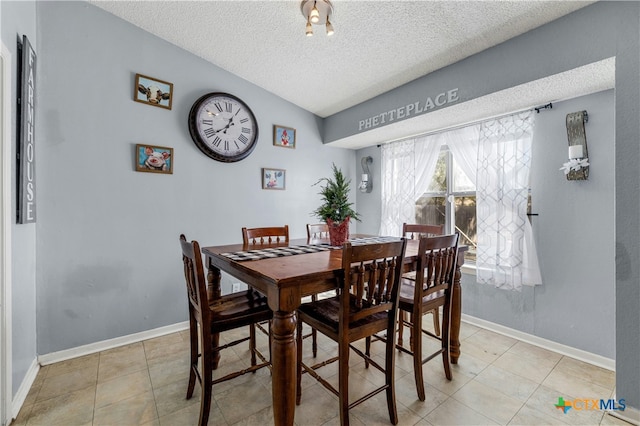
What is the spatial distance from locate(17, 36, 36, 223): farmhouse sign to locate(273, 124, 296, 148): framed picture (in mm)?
2007

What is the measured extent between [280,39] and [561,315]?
10.7 feet

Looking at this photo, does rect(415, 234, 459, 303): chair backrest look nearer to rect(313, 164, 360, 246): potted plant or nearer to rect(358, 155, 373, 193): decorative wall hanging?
rect(313, 164, 360, 246): potted plant

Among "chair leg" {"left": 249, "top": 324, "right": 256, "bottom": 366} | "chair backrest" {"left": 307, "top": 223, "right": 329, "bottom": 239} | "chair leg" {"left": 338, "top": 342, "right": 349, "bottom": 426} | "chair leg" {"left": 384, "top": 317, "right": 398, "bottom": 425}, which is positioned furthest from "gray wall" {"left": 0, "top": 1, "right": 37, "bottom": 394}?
"chair leg" {"left": 384, "top": 317, "right": 398, "bottom": 425}

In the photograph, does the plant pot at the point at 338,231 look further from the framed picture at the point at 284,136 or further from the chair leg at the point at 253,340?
the framed picture at the point at 284,136

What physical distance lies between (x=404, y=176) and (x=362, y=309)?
2.38 metres

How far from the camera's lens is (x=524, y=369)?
2.02m

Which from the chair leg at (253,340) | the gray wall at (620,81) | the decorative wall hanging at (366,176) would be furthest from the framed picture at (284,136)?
the gray wall at (620,81)

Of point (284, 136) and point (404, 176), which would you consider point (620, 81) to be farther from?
point (284, 136)

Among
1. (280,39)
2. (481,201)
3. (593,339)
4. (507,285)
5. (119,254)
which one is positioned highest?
(280,39)

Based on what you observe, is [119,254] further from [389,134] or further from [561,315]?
[561,315]

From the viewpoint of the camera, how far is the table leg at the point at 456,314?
2.04m

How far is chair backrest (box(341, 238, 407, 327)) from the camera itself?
131cm

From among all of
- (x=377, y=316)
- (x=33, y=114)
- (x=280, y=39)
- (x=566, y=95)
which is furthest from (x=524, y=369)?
(x=33, y=114)

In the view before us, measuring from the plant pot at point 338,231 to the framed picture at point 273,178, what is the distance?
4.59 ft
